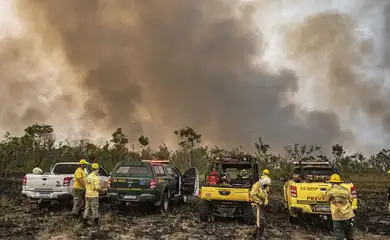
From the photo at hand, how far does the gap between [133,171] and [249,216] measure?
4508 mm

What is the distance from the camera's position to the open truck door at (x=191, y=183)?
48.8 feet

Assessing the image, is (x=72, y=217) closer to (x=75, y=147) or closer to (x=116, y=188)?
(x=116, y=188)

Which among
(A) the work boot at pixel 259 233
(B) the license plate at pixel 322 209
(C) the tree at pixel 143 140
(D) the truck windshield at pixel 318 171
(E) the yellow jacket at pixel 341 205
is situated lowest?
(A) the work boot at pixel 259 233

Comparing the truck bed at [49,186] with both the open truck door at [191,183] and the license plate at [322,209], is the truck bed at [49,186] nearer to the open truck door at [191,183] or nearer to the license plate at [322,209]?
the open truck door at [191,183]

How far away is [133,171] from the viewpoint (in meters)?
12.3

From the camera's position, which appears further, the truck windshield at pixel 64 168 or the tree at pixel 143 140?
the tree at pixel 143 140

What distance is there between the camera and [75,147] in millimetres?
44438

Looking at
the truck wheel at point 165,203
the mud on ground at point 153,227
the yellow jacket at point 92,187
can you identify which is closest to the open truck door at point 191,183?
the mud on ground at point 153,227

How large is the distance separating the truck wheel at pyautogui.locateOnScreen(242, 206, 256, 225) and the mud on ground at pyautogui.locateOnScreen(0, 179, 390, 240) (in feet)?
0.76

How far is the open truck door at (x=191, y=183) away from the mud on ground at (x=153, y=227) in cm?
152

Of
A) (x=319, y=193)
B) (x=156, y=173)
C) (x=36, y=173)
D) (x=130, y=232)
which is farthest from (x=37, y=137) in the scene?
(x=319, y=193)

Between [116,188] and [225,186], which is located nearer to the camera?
[225,186]

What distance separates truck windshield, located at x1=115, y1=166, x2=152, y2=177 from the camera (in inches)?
480

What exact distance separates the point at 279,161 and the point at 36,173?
3399cm
